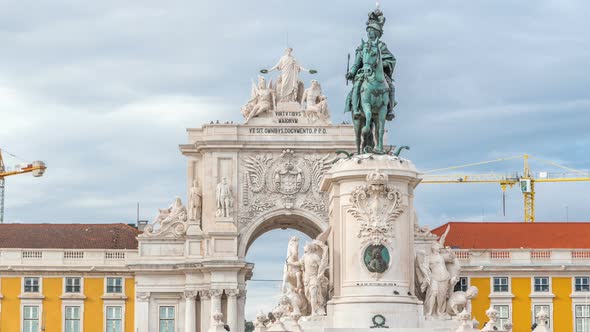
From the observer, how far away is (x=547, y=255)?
100125 millimetres

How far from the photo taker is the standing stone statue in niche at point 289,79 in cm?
10219

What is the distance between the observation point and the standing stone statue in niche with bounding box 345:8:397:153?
3859cm

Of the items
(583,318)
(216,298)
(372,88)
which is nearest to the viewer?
(372,88)

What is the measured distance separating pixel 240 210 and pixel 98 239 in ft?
35.2

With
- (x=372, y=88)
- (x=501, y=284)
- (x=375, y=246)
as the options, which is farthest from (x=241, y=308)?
(x=375, y=246)

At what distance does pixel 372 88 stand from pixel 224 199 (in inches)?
2446

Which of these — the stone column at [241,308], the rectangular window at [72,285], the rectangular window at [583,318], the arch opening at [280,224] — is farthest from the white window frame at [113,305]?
the rectangular window at [583,318]

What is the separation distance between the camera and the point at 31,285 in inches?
3976

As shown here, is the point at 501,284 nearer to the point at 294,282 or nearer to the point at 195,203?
the point at 195,203

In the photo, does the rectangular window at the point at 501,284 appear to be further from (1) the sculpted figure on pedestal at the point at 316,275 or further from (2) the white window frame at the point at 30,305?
(1) the sculpted figure on pedestal at the point at 316,275

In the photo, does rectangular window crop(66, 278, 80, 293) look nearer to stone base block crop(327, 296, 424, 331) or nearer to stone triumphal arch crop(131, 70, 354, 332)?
stone triumphal arch crop(131, 70, 354, 332)

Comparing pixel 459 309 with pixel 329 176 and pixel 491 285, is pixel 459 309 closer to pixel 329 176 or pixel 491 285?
pixel 329 176

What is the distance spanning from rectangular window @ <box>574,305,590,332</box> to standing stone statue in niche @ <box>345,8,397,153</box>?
62520mm

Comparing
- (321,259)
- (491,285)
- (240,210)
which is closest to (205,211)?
(240,210)
